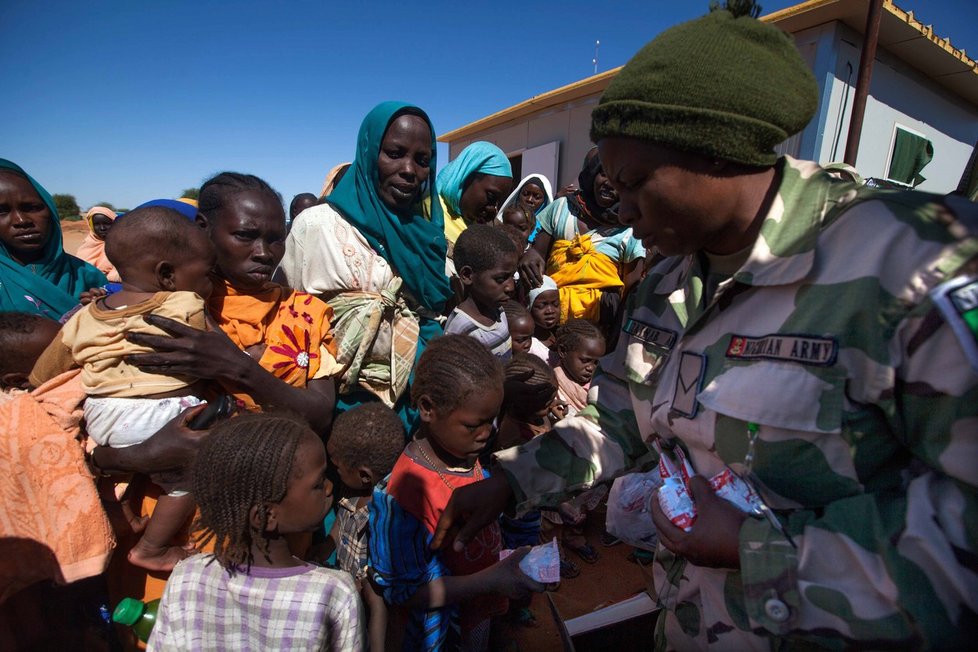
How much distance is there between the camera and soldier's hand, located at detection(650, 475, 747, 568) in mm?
1044

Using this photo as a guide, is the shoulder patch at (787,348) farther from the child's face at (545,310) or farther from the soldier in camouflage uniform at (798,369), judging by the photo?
the child's face at (545,310)

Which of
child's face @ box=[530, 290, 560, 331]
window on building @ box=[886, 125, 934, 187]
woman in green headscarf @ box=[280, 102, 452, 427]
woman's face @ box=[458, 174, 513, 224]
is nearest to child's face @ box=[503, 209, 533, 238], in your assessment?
woman's face @ box=[458, 174, 513, 224]

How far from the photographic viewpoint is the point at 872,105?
24.8 feet

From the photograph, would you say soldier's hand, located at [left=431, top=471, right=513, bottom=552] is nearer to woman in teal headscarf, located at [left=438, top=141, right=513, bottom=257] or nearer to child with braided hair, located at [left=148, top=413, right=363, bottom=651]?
child with braided hair, located at [left=148, top=413, right=363, bottom=651]

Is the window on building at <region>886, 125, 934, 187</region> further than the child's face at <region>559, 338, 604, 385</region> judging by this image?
Yes

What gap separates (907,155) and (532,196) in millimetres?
7506

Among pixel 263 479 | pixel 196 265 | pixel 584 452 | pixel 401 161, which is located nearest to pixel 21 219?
pixel 196 265

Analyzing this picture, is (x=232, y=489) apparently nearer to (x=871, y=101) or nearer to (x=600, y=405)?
(x=600, y=405)

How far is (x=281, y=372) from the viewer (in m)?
2.05

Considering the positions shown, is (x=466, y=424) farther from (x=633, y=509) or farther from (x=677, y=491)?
(x=677, y=491)

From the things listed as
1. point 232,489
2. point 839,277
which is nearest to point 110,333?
point 232,489

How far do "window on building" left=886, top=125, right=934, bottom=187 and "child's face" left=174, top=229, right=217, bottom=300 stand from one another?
1060cm

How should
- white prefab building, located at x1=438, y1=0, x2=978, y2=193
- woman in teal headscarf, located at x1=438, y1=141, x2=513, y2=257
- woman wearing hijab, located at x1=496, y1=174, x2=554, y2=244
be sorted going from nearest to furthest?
woman in teal headscarf, located at x1=438, y1=141, x2=513, y2=257, woman wearing hijab, located at x1=496, y1=174, x2=554, y2=244, white prefab building, located at x1=438, y1=0, x2=978, y2=193

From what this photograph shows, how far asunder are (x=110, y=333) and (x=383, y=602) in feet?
4.84
